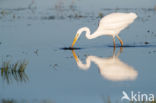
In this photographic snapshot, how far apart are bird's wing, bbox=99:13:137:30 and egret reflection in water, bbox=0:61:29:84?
3.99 meters

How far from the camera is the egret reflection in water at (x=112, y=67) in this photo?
876 centimetres

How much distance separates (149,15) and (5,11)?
6.50 metres

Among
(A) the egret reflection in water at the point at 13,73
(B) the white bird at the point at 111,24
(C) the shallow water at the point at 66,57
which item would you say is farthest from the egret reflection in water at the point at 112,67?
(B) the white bird at the point at 111,24

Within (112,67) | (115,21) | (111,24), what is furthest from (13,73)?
(115,21)

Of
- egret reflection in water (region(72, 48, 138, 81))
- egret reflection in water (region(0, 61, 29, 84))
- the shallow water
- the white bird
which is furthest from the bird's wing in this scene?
egret reflection in water (region(0, 61, 29, 84))

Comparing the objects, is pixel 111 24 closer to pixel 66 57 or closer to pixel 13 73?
pixel 66 57

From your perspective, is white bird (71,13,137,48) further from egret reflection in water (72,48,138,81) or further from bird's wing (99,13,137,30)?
egret reflection in water (72,48,138,81)

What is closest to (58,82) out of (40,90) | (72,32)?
(40,90)

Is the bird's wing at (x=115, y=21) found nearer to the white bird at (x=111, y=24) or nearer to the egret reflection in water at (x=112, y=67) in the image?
the white bird at (x=111, y=24)

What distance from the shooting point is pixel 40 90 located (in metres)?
7.96

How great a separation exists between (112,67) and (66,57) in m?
1.70

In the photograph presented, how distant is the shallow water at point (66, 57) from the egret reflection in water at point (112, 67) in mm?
23

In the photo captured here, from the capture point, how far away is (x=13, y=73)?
29.7 feet

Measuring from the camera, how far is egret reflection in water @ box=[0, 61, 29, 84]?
871 centimetres
